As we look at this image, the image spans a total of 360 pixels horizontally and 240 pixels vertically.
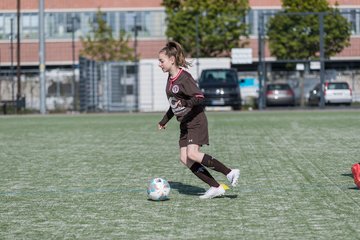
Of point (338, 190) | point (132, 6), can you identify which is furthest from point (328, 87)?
point (338, 190)

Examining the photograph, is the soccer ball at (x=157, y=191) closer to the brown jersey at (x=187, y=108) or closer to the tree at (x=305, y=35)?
the brown jersey at (x=187, y=108)

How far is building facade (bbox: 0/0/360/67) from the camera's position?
59.5 meters

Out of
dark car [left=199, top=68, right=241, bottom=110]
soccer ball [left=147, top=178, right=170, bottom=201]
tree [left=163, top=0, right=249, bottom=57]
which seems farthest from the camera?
tree [left=163, top=0, right=249, bottom=57]

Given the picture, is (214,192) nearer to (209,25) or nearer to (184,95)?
(184,95)

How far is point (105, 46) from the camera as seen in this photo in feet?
197

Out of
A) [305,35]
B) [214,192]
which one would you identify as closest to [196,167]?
[214,192]

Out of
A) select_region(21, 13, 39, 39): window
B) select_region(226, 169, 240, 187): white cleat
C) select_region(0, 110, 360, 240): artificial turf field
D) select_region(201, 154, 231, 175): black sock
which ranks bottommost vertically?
select_region(0, 110, 360, 240): artificial turf field

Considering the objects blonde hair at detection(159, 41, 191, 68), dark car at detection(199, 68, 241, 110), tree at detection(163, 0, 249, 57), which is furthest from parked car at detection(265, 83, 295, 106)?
blonde hair at detection(159, 41, 191, 68)

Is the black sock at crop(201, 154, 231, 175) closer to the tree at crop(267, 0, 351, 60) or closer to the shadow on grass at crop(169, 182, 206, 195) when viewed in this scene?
the shadow on grass at crop(169, 182, 206, 195)

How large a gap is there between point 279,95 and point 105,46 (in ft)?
55.7

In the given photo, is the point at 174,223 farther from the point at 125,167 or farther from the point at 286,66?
the point at 286,66

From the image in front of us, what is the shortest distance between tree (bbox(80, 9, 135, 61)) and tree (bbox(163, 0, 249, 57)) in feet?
12.3

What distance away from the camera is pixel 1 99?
49.5 m

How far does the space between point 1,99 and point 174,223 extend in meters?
42.1
